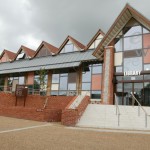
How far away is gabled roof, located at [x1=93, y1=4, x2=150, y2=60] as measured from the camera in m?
21.1

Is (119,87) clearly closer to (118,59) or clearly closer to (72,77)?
(118,59)

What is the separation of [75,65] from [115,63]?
4.69 metres

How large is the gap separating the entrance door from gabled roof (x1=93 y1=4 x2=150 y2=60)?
4.43 metres

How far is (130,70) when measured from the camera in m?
21.5

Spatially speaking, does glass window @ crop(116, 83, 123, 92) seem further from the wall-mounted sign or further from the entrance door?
the wall-mounted sign

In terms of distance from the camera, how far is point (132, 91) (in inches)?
842

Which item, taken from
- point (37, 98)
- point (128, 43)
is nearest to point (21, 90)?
point (37, 98)

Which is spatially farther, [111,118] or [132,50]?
[132,50]

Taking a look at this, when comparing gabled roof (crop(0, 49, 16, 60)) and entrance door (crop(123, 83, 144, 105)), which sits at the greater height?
gabled roof (crop(0, 49, 16, 60))

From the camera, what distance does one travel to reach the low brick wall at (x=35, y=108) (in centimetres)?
1666

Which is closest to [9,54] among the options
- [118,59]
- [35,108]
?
[118,59]

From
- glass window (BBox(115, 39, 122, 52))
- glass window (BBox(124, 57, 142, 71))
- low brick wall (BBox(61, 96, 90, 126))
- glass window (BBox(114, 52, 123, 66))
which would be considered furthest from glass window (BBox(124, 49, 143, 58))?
low brick wall (BBox(61, 96, 90, 126))

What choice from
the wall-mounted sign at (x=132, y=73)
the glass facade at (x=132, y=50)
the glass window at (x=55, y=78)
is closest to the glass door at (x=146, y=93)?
the wall-mounted sign at (x=132, y=73)

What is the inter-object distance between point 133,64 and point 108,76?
8.07 feet
